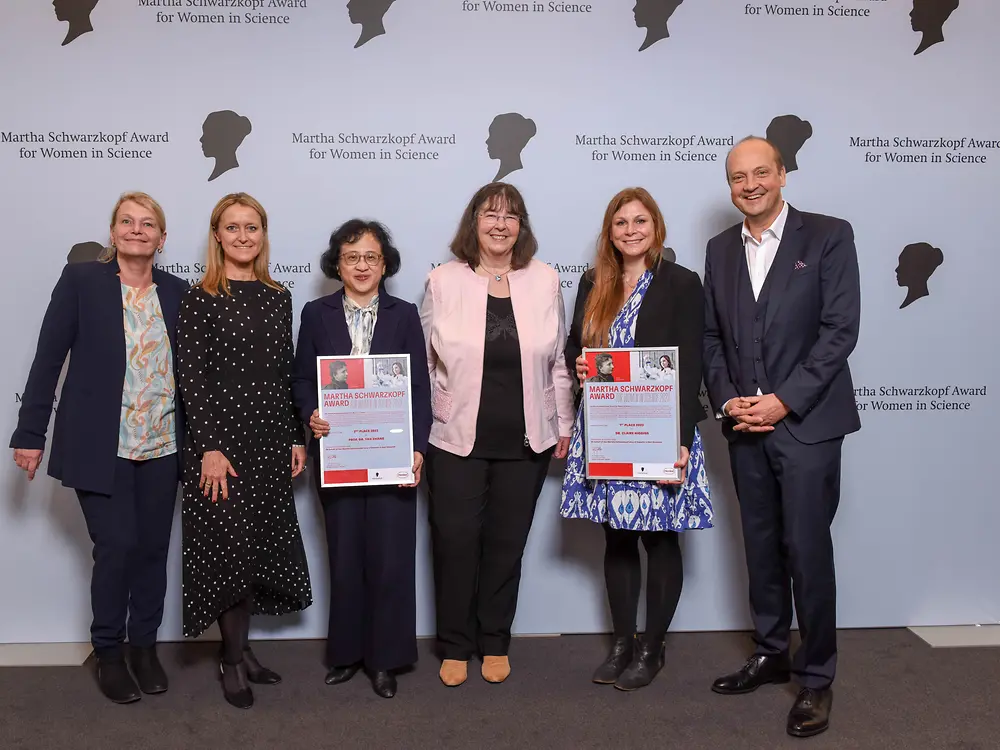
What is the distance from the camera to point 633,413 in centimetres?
254

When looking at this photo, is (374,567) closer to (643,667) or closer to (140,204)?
(643,667)

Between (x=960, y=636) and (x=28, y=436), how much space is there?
3.68 metres

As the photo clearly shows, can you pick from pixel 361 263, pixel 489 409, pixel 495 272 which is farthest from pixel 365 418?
pixel 495 272

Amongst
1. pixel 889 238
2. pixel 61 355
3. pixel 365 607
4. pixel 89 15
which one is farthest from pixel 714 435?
pixel 89 15

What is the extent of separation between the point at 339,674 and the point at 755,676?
1484mm

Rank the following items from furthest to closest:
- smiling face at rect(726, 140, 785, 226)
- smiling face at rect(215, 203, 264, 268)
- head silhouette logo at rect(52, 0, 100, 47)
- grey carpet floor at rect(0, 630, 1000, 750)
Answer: head silhouette logo at rect(52, 0, 100, 47), smiling face at rect(215, 203, 264, 268), smiling face at rect(726, 140, 785, 226), grey carpet floor at rect(0, 630, 1000, 750)

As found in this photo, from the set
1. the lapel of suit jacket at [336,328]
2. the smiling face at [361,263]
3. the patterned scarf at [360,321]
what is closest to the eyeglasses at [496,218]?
the smiling face at [361,263]

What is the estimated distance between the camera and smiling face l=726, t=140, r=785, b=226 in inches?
98.3

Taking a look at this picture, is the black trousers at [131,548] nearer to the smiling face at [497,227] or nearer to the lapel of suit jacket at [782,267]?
the smiling face at [497,227]

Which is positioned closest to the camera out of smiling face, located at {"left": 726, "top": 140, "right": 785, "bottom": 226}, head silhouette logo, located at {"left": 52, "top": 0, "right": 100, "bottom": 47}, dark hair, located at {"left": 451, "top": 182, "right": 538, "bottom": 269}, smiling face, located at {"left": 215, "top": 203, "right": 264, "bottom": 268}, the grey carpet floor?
the grey carpet floor

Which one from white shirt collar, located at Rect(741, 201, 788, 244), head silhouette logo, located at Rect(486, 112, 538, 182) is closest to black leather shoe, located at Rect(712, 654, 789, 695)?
white shirt collar, located at Rect(741, 201, 788, 244)

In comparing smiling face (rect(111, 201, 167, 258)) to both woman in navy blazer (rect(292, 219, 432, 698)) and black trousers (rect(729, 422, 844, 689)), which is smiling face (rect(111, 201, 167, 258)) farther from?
black trousers (rect(729, 422, 844, 689))

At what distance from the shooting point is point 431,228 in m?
3.16

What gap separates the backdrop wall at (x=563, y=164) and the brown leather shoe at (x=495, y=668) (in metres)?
0.45
